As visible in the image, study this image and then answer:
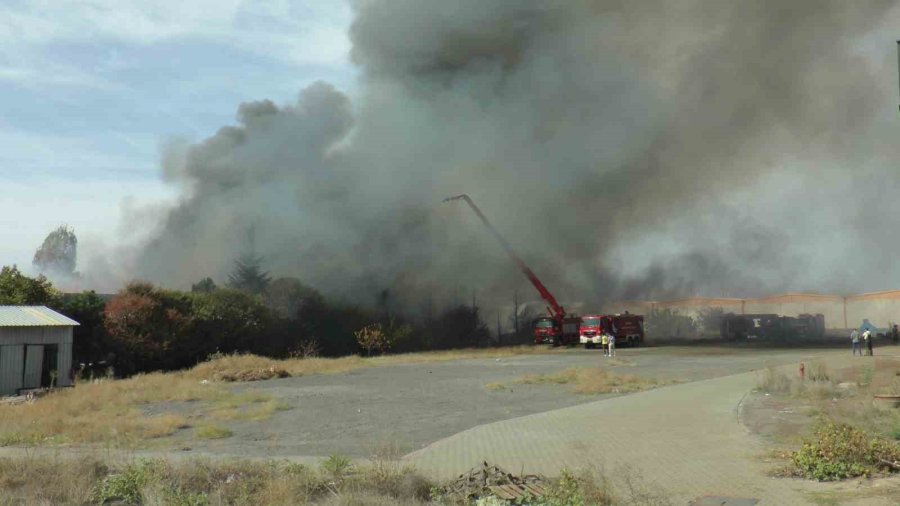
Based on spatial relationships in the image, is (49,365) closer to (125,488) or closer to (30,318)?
(30,318)

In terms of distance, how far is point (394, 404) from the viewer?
2017 cm

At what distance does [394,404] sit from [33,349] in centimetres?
1404

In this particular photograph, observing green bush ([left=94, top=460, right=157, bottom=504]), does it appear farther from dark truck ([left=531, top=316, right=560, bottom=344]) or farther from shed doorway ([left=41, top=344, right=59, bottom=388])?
dark truck ([left=531, top=316, right=560, bottom=344])

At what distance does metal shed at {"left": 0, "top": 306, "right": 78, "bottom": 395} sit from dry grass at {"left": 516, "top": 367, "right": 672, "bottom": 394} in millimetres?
15714

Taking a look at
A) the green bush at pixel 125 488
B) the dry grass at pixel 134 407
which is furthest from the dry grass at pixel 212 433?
the green bush at pixel 125 488

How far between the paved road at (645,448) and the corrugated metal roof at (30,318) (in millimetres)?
18459

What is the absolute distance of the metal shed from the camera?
25.1 m

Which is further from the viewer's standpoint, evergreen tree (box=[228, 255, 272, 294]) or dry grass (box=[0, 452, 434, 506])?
evergreen tree (box=[228, 255, 272, 294])

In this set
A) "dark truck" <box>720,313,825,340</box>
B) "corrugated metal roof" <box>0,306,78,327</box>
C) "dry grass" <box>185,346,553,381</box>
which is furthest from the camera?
"dark truck" <box>720,313,825,340</box>

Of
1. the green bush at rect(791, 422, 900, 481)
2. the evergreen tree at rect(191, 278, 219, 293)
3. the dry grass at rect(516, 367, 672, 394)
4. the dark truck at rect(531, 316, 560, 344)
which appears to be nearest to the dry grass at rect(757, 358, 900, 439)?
the green bush at rect(791, 422, 900, 481)

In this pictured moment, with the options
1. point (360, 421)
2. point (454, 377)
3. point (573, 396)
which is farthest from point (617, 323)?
point (360, 421)

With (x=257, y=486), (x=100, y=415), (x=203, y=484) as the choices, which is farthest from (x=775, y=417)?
(x=100, y=415)

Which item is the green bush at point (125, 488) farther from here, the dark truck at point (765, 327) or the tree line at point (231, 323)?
the dark truck at point (765, 327)

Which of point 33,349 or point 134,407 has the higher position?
point 33,349
